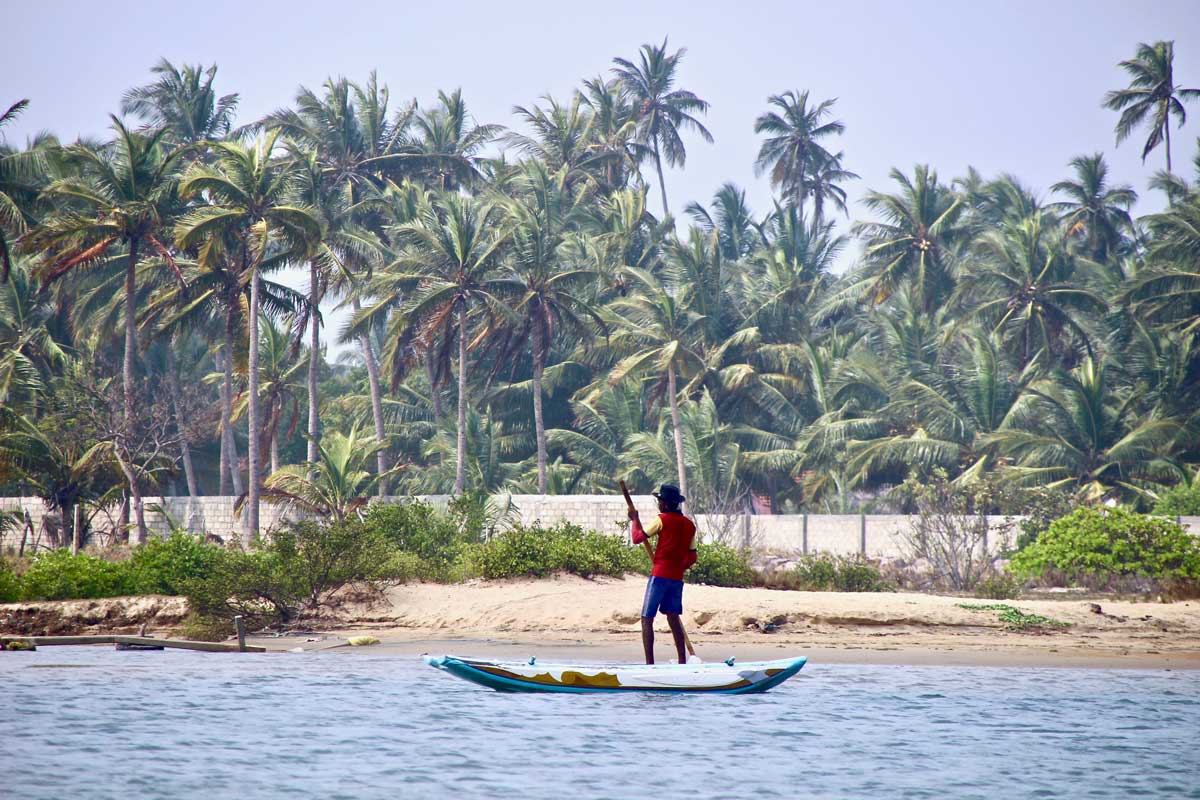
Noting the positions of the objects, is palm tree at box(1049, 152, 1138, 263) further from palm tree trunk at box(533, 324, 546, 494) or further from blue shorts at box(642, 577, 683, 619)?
blue shorts at box(642, 577, 683, 619)

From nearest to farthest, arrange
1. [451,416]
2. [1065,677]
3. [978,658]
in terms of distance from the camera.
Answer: [1065,677]
[978,658]
[451,416]

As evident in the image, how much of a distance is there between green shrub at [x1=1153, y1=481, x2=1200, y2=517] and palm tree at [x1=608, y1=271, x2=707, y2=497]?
14250mm

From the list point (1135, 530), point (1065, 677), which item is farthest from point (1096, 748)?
point (1135, 530)

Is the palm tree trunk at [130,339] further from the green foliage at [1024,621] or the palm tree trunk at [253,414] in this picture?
the green foliage at [1024,621]

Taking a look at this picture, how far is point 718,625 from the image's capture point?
787 inches

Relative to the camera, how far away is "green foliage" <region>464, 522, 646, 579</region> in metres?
22.4

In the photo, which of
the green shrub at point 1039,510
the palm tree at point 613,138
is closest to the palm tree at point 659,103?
the palm tree at point 613,138

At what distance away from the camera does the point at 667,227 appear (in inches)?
2333

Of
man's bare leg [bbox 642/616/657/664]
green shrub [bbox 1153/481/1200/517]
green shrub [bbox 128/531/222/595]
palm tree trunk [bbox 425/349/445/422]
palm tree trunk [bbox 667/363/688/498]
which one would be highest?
palm tree trunk [bbox 425/349/445/422]

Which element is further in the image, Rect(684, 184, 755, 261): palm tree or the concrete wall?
Rect(684, 184, 755, 261): palm tree

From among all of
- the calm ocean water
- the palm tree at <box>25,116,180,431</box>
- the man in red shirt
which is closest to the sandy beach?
the calm ocean water

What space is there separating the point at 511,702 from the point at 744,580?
9.30m

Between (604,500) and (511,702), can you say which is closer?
(511,702)

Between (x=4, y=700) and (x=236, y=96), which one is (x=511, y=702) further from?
(x=236, y=96)
